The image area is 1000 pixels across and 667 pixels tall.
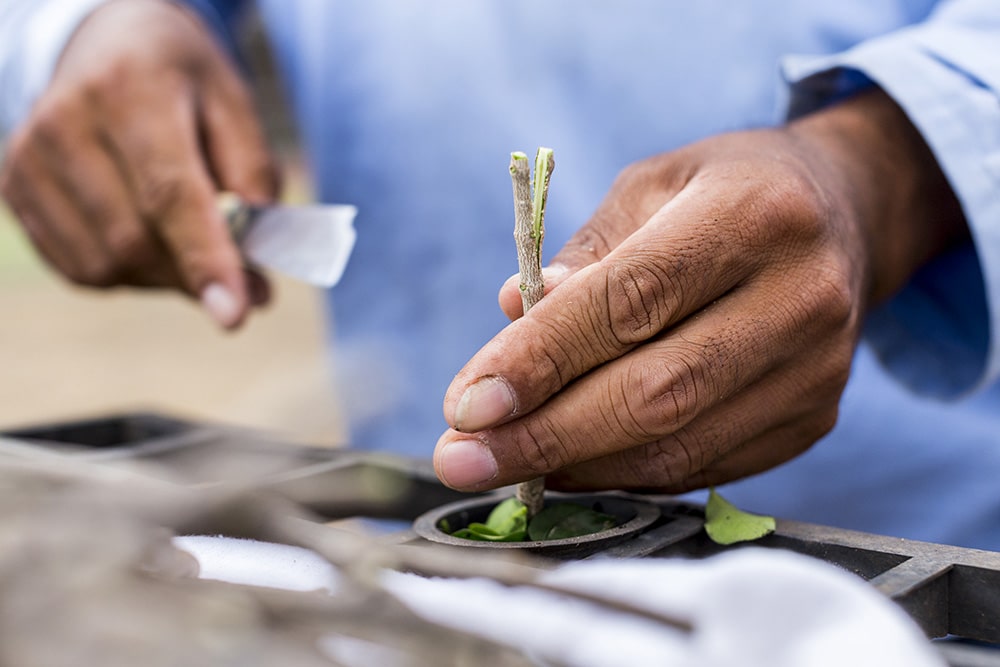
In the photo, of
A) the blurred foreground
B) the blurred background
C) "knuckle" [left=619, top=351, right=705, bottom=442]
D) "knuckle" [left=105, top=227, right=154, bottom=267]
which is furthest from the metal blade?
the blurred foreground

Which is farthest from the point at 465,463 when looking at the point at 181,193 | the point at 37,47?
the point at 37,47

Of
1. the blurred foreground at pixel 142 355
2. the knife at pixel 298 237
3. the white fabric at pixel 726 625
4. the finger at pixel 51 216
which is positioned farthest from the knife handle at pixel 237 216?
the blurred foreground at pixel 142 355

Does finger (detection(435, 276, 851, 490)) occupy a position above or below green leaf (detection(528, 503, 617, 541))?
above

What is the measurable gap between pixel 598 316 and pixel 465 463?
0.14 meters

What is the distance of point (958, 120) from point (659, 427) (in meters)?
0.48

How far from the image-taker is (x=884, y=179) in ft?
3.06

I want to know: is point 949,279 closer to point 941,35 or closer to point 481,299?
point 941,35

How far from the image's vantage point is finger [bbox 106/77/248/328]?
1.21 meters

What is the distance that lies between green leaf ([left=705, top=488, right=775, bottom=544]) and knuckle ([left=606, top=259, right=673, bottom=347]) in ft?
0.51

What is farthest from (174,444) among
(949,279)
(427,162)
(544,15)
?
(949,279)

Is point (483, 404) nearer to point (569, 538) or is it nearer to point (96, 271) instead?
point (569, 538)

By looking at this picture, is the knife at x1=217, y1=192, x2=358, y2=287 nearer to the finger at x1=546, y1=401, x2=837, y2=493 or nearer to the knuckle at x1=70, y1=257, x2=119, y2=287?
the knuckle at x1=70, y1=257, x2=119, y2=287

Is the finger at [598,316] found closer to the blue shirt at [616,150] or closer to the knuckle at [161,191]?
→ the blue shirt at [616,150]

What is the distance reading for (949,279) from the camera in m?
1.10
